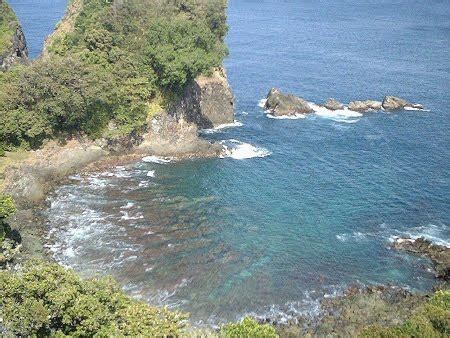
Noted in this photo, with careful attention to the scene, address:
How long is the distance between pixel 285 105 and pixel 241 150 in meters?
22.5

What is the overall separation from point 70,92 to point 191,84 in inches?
837

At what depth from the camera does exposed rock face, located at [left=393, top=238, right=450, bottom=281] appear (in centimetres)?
5342

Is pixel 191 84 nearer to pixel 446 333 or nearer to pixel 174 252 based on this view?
pixel 174 252

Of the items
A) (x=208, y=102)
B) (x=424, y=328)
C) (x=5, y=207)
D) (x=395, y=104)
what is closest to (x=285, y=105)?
(x=208, y=102)

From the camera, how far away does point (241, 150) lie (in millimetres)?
80375

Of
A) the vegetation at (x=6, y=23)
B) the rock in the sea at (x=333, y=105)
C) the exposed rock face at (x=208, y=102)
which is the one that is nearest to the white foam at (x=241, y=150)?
the exposed rock face at (x=208, y=102)

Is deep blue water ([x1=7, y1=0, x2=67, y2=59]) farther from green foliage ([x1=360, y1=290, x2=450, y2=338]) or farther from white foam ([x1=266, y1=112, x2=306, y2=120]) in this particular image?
green foliage ([x1=360, y1=290, x2=450, y2=338])

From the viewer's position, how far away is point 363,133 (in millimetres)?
89562

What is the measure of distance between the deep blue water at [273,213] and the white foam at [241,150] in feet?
1.68

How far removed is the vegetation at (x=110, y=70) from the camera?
68.7 m

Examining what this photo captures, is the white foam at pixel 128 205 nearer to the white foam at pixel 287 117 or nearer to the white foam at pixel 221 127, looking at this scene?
the white foam at pixel 221 127

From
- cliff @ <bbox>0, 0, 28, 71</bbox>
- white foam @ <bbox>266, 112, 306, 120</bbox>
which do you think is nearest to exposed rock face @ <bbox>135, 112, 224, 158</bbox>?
white foam @ <bbox>266, 112, 306, 120</bbox>

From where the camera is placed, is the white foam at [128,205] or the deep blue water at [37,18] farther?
the deep blue water at [37,18]

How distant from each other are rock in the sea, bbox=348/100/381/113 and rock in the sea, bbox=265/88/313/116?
27.4 ft
